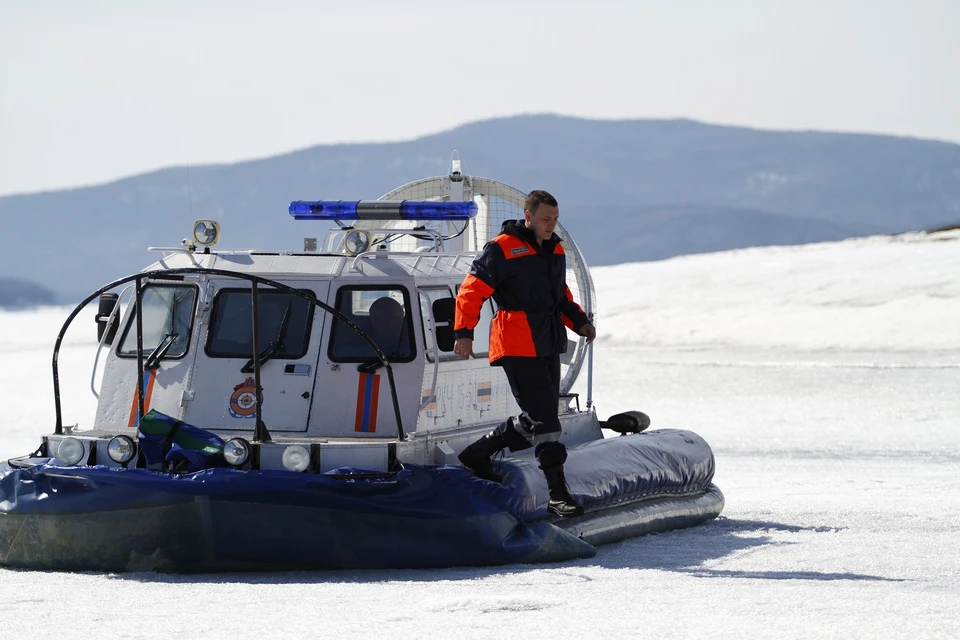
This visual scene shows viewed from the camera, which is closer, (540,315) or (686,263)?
(540,315)

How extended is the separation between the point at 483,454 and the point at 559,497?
42 cm

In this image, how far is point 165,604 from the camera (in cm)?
561

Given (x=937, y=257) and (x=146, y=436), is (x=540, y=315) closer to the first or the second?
(x=146, y=436)

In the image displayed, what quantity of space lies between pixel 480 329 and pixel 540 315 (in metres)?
1.31

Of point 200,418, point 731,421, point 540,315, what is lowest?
point 731,421

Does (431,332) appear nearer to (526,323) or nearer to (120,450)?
(526,323)

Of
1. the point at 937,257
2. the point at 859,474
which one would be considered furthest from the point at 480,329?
the point at 937,257

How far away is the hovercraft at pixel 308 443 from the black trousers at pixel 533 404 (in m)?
0.21

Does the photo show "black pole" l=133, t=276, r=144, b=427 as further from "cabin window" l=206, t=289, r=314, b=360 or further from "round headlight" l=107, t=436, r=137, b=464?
"cabin window" l=206, t=289, r=314, b=360

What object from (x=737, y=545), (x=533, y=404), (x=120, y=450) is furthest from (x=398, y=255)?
(x=737, y=545)

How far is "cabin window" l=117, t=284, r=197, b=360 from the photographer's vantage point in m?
7.25

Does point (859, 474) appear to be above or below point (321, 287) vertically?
below

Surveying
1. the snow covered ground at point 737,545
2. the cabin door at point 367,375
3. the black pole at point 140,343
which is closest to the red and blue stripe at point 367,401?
the cabin door at point 367,375

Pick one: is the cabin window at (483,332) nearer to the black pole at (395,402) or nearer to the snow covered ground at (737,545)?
the black pole at (395,402)
